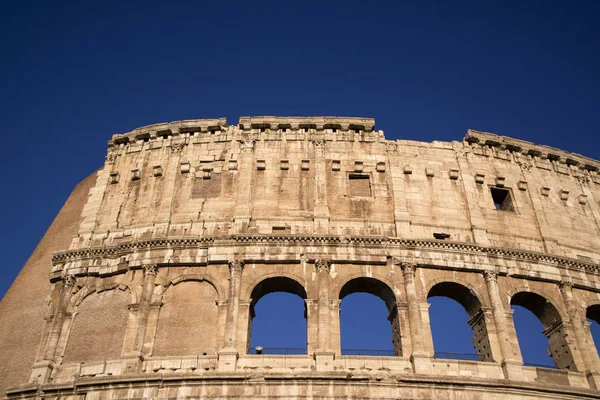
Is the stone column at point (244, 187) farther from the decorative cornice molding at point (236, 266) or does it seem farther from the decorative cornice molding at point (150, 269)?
the decorative cornice molding at point (150, 269)

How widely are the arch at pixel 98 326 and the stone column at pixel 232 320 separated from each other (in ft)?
11.9

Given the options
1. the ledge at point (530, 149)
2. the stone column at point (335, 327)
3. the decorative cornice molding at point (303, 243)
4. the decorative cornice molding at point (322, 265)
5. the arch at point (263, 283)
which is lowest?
the stone column at point (335, 327)

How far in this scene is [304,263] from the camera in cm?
1997

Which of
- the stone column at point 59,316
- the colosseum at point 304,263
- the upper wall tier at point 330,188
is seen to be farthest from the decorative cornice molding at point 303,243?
the stone column at point 59,316

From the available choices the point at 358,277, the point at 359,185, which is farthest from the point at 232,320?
the point at 359,185

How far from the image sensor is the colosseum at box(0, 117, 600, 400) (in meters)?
17.9

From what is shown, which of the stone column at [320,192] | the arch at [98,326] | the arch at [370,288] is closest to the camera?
the arch at [98,326]

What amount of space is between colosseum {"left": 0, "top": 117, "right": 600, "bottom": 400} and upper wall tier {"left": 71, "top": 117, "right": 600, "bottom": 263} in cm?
7

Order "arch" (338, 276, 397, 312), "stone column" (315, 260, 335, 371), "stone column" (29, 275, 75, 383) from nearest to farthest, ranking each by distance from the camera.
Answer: "stone column" (315, 260, 335, 371), "stone column" (29, 275, 75, 383), "arch" (338, 276, 397, 312)

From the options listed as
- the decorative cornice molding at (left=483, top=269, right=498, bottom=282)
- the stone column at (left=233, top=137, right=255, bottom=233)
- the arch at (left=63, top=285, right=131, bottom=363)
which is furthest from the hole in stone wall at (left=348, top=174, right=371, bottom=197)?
the arch at (left=63, top=285, right=131, bottom=363)

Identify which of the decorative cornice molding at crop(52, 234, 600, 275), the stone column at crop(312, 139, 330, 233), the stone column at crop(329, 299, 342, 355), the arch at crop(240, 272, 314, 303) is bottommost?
the stone column at crop(329, 299, 342, 355)

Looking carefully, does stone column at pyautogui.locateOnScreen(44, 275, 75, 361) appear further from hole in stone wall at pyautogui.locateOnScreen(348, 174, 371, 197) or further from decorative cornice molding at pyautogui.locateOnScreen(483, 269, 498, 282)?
decorative cornice molding at pyautogui.locateOnScreen(483, 269, 498, 282)

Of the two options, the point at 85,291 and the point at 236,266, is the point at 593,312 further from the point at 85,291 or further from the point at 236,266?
the point at 85,291

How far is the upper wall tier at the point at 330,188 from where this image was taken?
2148 centimetres
